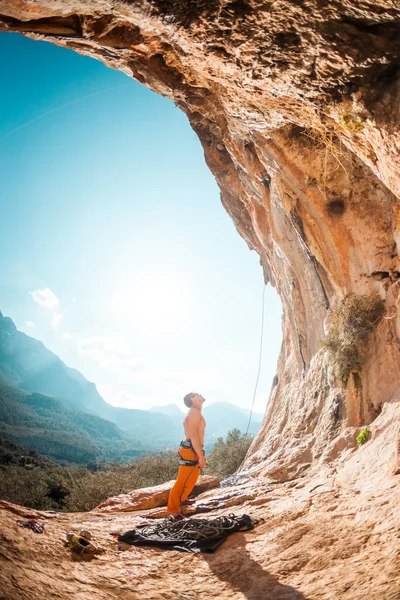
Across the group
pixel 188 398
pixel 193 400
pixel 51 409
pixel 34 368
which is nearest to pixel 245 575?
pixel 193 400

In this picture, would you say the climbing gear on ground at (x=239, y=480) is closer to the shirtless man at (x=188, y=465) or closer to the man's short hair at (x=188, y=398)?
the shirtless man at (x=188, y=465)

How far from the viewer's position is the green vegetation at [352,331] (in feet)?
26.1

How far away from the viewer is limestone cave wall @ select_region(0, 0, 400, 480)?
3824 millimetres

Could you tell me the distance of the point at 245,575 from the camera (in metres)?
3.56

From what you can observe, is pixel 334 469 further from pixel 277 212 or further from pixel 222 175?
pixel 222 175

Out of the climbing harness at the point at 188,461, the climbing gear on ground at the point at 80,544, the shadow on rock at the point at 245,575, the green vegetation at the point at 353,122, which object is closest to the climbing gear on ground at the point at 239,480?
the climbing harness at the point at 188,461

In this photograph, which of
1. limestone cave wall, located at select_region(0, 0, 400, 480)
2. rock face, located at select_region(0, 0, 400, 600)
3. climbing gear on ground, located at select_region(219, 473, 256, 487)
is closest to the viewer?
rock face, located at select_region(0, 0, 400, 600)

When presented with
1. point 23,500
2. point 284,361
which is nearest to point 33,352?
point 23,500

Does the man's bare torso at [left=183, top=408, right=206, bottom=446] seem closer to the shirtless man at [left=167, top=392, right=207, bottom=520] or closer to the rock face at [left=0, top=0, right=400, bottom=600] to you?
the shirtless man at [left=167, top=392, right=207, bottom=520]

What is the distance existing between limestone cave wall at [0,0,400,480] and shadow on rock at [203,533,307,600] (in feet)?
13.0

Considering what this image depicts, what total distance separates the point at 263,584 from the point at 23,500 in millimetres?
21103

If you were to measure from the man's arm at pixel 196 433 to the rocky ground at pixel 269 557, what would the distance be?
Answer: 1.24 m

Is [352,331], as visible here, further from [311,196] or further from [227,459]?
[227,459]

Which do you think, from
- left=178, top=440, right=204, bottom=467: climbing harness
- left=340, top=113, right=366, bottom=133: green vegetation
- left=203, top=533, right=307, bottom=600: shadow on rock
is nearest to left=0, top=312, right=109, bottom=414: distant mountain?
left=178, top=440, right=204, bottom=467: climbing harness
